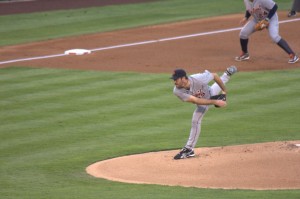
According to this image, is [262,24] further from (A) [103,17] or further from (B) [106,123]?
(A) [103,17]

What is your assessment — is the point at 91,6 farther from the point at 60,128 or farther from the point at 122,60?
the point at 60,128

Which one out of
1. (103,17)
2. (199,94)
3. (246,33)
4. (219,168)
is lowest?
Result: (219,168)

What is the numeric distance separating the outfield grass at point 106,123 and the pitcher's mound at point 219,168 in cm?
35

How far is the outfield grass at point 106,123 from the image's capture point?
11047 millimetres

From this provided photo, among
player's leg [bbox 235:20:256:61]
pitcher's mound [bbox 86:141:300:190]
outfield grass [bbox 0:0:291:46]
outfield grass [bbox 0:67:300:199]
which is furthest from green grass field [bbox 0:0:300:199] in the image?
outfield grass [bbox 0:0:291:46]

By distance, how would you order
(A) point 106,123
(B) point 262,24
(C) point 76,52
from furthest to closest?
(C) point 76,52
(B) point 262,24
(A) point 106,123

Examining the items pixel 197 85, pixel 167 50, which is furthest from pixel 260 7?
pixel 197 85

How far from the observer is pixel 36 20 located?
90.4 ft

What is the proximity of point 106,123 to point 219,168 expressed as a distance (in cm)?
364

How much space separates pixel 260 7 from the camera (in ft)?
61.6

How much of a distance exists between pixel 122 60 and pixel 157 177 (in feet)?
30.5

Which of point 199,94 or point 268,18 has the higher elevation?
point 268,18

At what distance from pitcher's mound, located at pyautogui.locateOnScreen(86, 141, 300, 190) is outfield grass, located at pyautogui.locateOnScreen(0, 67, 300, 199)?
35 cm

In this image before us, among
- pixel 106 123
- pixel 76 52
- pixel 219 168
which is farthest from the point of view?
pixel 76 52
